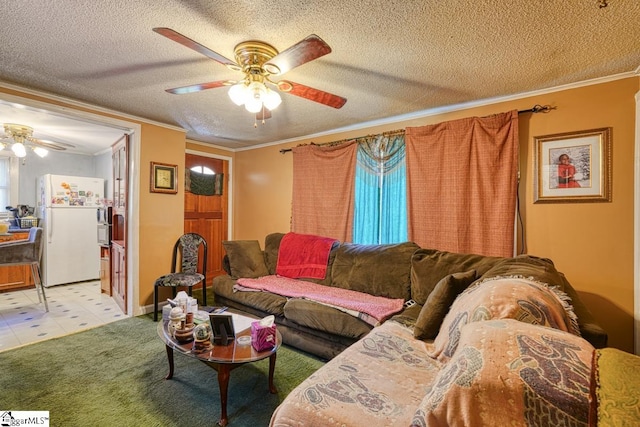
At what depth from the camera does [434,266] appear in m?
2.49

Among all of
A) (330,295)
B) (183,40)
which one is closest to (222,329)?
(330,295)

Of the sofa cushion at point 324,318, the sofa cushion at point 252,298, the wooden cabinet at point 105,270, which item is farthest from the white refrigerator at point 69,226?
the sofa cushion at point 324,318

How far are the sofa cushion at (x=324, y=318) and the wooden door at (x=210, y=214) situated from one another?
2.64 metres

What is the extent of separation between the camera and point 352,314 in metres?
2.28

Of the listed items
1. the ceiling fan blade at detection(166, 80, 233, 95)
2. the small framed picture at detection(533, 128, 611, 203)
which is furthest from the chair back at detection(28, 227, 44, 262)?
the small framed picture at detection(533, 128, 611, 203)

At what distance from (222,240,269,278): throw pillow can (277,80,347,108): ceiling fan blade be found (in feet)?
6.94

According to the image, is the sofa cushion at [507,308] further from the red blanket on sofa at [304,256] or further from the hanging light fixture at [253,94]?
the red blanket on sofa at [304,256]

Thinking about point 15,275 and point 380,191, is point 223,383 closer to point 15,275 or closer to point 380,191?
point 380,191

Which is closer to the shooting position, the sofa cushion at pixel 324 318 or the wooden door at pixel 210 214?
the sofa cushion at pixel 324 318

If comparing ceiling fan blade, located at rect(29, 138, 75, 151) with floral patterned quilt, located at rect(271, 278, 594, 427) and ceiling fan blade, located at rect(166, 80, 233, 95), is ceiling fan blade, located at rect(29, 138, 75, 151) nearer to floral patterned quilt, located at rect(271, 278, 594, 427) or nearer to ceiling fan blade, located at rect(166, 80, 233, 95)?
ceiling fan blade, located at rect(166, 80, 233, 95)

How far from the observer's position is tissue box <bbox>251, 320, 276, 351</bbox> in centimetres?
176

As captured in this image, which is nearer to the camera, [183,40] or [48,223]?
[183,40]

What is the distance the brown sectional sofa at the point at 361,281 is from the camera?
1.89 metres

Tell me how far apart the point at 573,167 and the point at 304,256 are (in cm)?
261
